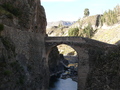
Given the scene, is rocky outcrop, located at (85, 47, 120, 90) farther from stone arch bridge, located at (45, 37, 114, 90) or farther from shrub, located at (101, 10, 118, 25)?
shrub, located at (101, 10, 118, 25)

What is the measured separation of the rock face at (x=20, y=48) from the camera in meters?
19.5

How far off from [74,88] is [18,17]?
21.9m

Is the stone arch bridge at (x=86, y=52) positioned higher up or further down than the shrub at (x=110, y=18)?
further down

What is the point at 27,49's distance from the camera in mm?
28500

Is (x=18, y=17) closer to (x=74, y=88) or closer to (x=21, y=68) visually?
(x=21, y=68)

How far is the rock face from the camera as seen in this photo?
769 inches

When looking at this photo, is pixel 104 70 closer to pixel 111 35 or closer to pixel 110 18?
pixel 111 35

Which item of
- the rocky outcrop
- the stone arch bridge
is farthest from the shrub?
the rocky outcrop

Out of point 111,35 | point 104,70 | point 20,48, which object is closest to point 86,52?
point 104,70

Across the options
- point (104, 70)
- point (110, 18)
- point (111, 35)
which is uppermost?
point (110, 18)

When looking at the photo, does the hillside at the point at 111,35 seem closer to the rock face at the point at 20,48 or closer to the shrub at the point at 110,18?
the shrub at the point at 110,18

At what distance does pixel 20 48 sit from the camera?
2566cm

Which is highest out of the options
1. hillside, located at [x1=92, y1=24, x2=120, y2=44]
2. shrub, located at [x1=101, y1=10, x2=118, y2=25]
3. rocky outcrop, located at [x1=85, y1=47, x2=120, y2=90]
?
shrub, located at [x1=101, y1=10, x2=118, y2=25]

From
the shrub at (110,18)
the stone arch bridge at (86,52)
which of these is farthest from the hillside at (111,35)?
the stone arch bridge at (86,52)
